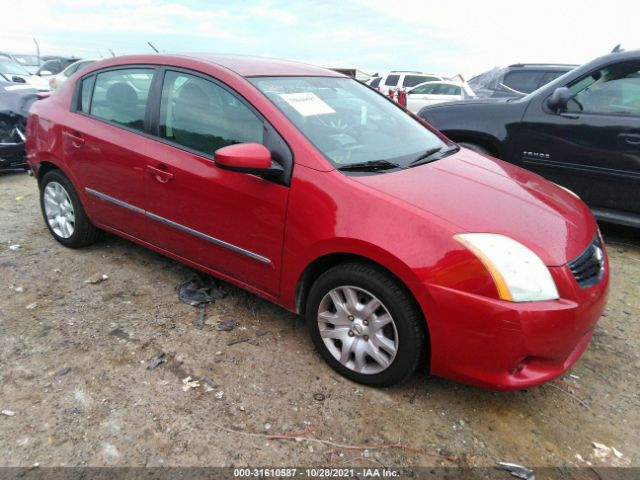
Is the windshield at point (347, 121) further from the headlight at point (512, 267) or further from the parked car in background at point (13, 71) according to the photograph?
the parked car in background at point (13, 71)

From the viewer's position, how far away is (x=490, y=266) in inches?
77.1

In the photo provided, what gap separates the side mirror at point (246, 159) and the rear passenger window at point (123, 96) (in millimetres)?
1042

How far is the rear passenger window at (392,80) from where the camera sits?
16.0 meters

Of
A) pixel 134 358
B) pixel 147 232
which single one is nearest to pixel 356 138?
pixel 147 232

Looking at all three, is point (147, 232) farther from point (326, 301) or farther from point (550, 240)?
point (550, 240)

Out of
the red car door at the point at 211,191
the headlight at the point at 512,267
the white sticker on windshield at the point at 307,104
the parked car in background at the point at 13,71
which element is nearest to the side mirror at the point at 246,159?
the red car door at the point at 211,191

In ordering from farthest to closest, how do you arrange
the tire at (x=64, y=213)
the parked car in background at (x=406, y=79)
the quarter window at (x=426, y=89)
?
the parked car in background at (x=406, y=79), the quarter window at (x=426, y=89), the tire at (x=64, y=213)

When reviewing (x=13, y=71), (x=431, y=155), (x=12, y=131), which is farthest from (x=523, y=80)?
(x=13, y=71)

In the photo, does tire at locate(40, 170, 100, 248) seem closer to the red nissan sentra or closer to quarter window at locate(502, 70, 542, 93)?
the red nissan sentra

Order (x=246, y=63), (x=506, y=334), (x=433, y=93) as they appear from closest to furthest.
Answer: (x=506, y=334) < (x=246, y=63) < (x=433, y=93)

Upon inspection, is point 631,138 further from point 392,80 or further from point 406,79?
point 392,80

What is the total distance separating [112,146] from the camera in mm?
3129

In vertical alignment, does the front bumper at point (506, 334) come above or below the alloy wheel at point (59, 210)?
above

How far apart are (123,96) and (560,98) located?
12.1 feet
